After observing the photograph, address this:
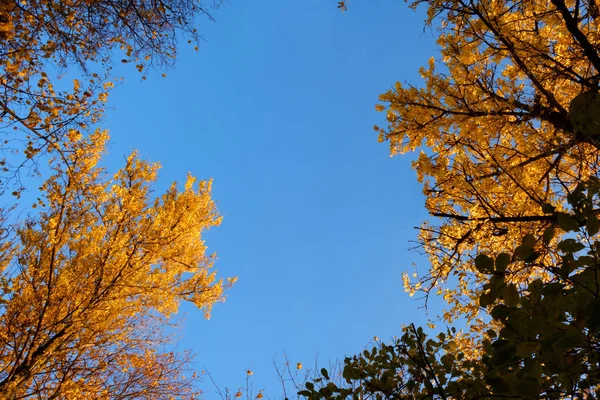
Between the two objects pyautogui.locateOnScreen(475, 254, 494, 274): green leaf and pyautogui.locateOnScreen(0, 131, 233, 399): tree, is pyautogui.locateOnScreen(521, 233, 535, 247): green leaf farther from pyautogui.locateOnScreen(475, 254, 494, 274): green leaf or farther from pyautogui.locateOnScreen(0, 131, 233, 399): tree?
pyautogui.locateOnScreen(0, 131, 233, 399): tree

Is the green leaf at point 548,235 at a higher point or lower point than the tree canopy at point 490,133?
lower

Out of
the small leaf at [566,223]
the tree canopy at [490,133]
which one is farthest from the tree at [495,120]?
the small leaf at [566,223]

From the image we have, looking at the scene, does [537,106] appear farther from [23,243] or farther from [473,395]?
[23,243]

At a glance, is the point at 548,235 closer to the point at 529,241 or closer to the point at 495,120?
the point at 529,241

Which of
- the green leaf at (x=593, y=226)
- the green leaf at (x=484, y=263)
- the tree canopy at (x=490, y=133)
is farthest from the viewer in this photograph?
the tree canopy at (x=490, y=133)

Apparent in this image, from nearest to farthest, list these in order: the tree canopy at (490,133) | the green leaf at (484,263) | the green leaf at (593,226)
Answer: the green leaf at (593,226) → the green leaf at (484,263) → the tree canopy at (490,133)

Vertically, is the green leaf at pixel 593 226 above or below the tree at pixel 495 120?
below

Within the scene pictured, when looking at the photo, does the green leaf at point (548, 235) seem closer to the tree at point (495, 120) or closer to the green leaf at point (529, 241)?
the green leaf at point (529, 241)

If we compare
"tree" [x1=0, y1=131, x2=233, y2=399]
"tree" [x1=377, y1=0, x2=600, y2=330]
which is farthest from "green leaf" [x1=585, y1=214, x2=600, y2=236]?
"tree" [x1=0, y1=131, x2=233, y2=399]

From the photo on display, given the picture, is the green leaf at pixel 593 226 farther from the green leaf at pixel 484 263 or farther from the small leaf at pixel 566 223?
the green leaf at pixel 484 263

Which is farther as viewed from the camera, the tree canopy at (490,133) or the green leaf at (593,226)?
the tree canopy at (490,133)

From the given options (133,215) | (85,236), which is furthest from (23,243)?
(133,215)

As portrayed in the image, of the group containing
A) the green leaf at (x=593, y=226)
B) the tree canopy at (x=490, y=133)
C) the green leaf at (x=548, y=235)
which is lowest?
the green leaf at (x=593, y=226)

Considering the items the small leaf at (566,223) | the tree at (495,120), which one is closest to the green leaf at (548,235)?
the small leaf at (566,223)
